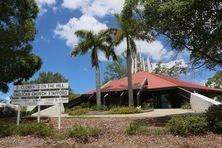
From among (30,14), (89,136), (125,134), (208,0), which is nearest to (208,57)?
(208,0)

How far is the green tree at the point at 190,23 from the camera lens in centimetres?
1415

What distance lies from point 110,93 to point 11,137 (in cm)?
2511

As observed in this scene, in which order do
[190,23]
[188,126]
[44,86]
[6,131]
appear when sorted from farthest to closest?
[44,86]
[190,23]
[6,131]
[188,126]

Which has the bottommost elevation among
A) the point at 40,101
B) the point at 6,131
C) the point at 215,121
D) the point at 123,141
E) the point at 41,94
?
the point at 123,141

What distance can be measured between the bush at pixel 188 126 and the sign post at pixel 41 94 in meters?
5.63

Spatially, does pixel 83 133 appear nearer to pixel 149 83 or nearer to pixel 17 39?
pixel 17 39

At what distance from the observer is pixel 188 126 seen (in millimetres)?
11625

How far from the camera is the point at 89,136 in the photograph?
1159 cm

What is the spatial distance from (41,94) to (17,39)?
125 inches

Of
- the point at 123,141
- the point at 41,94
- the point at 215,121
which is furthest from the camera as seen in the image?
the point at 41,94

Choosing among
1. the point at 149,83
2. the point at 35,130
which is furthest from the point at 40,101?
the point at 149,83

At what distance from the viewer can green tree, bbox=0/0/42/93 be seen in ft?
54.1

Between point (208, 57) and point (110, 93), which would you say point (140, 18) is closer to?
point (208, 57)

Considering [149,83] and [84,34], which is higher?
[84,34]
